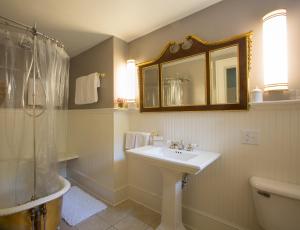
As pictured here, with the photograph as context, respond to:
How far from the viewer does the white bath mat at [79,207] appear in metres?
1.89

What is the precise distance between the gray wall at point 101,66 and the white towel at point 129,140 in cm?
46

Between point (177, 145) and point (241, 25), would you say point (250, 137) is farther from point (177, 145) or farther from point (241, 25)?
point (241, 25)

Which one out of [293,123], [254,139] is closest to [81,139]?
[254,139]

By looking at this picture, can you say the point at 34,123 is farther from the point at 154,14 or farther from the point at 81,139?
the point at 154,14

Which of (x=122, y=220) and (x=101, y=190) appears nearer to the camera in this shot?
(x=122, y=220)

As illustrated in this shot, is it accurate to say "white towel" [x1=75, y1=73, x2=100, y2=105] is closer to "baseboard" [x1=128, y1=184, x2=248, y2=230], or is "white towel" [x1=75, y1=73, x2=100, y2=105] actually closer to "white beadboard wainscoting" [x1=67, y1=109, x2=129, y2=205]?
"white beadboard wainscoting" [x1=67, y1=109, x2=129, y2=205]

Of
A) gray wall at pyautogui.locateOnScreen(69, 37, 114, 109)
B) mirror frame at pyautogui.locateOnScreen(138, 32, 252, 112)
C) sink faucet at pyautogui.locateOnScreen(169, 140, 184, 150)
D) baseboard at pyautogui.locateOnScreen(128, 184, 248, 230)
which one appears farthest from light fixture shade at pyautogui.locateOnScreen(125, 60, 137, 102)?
baseboard at pyautogui.locateOnScreen(128, 184, 248, 230)

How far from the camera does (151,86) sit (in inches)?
82.8

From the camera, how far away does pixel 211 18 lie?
1607 mm

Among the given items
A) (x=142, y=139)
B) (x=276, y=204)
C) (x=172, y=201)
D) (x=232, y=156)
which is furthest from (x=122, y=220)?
(x=276, y=204)

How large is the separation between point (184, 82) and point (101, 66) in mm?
1252

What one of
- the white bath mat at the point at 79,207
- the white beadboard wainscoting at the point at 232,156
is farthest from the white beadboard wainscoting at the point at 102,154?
the white beadboard wainscoting at the point at 232,156

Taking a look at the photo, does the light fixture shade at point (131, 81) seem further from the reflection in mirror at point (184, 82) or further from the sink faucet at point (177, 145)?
the sink faucet at point (177, 145)

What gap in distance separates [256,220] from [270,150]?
0.60 metres
